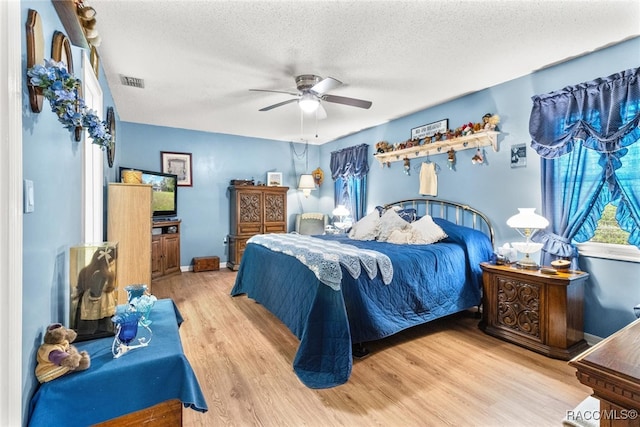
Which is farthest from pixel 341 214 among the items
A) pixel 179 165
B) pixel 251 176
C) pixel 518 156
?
pixel 179 165

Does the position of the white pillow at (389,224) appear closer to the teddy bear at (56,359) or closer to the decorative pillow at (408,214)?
the decorative pillow at (408,214)

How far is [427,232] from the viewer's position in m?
3.45

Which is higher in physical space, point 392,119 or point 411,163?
point 392,119

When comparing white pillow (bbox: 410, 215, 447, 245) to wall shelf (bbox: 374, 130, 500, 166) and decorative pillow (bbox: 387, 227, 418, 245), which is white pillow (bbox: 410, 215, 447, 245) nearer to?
decorative pillow (bbox: 387, 227, 418, 245)

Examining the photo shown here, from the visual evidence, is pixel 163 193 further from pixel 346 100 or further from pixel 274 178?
pixel 346 100

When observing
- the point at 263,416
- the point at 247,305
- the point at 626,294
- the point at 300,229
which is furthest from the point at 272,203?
the point at 626,294

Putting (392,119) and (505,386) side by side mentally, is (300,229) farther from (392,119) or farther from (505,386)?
(505,386)

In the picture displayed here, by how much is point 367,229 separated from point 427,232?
0.81 m

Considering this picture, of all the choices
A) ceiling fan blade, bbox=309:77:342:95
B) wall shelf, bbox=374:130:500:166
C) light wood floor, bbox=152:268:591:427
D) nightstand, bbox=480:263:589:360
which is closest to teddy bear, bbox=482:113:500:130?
wall shelf, bbox=374:130:500:166

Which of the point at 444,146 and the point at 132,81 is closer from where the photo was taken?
the point at 132,81

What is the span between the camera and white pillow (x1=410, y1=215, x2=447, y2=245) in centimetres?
336

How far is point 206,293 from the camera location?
4223 mm

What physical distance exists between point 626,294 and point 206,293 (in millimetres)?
4545
